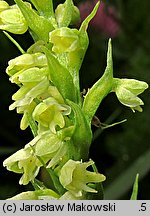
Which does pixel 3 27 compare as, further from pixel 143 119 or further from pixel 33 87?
pixel 143 119

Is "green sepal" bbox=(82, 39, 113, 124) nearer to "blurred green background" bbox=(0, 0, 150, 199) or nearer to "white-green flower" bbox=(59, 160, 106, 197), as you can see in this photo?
"white-green flower" bbox=(59, 160, 106, 197)

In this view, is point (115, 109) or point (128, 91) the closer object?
point (128, 91)

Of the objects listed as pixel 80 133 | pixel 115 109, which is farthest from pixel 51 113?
pixel 115 109

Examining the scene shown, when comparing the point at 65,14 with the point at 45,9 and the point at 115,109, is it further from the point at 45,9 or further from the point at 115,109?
the point at 115,109

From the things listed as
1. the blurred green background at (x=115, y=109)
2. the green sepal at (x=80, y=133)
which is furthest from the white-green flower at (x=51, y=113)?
the blurred green background at (x=115, y=109)

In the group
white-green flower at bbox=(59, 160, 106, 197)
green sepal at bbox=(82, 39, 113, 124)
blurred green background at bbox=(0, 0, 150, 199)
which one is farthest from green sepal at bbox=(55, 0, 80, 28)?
blurred green background at bbox=(0, 0, 150, 199)

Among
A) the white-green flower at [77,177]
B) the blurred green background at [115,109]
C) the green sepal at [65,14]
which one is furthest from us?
the blurred green background at [115,109]

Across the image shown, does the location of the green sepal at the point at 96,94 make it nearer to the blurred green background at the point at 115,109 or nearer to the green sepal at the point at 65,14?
the green sepal at the point at 65,14
